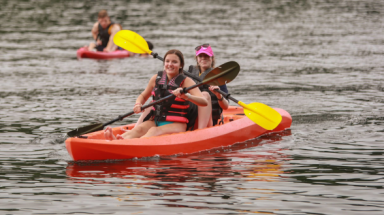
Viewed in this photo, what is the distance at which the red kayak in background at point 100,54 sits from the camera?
1541 cm

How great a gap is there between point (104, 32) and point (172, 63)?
29.6ft

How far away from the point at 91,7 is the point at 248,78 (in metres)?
17.9

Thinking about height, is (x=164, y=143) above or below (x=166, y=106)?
below

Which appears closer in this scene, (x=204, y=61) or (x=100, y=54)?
(x=204, y=61)

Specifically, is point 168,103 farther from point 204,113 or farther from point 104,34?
point 104,34

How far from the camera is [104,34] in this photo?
1570 cm

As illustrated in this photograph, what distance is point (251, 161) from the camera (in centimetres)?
666

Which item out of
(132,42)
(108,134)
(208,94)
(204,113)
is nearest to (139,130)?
(108,134)

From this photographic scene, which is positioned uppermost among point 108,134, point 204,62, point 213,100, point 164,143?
point 204,62

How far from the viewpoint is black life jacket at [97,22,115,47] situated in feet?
50.9

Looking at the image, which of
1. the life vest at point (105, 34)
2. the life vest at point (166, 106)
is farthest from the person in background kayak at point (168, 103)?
the life vest at point (105, 34)

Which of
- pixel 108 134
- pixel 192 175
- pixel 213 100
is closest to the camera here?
pixel 192 175

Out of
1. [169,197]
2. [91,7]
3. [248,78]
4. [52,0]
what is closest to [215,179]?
[169,197]

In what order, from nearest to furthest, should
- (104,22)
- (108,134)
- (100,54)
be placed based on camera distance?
(108,134) → (104,22) → (100,54)
